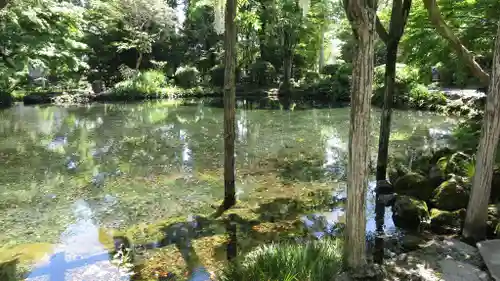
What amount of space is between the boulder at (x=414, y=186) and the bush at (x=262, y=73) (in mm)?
23719

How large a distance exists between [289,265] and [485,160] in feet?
9.18

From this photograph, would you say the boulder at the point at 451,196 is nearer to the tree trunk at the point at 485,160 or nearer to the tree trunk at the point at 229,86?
the tree trunk at the point at 485,160

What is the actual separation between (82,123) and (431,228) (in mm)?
16474

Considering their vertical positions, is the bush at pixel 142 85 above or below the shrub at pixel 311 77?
below

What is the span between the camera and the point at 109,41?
33250mm

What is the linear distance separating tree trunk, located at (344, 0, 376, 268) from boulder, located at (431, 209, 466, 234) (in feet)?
8.88

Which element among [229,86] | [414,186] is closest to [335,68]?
[414,186]

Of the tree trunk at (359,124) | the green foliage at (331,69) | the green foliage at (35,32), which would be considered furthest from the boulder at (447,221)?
→ the green foliage at (331,69)

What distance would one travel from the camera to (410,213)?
6.55m

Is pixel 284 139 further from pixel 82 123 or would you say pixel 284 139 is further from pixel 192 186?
pixel 82 123

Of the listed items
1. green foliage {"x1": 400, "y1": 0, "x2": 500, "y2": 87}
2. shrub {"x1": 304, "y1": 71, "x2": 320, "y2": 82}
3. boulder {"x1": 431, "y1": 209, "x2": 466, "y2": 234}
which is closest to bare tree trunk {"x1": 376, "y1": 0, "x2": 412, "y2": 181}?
green foliage {"x1": 400, "y1": 0, "x2": 500, "y2": 87}

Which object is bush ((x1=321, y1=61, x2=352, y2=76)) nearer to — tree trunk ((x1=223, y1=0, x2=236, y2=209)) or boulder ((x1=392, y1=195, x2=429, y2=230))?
boulder ((x1=392, y1=195, x2=429, y2=230))

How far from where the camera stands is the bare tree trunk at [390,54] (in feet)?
24.5

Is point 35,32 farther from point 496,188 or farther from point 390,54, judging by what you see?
point 496,188
